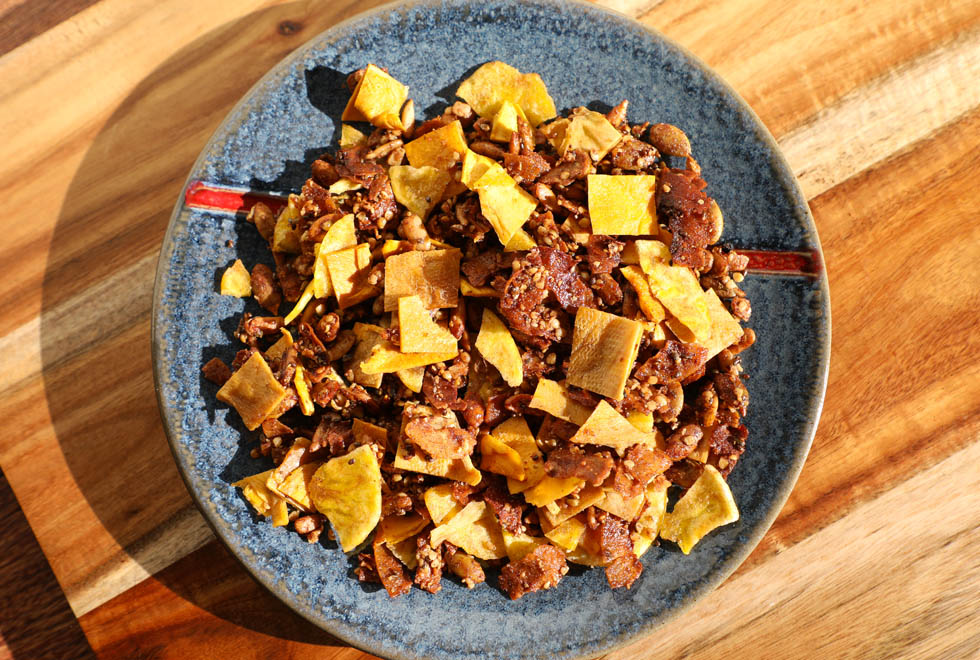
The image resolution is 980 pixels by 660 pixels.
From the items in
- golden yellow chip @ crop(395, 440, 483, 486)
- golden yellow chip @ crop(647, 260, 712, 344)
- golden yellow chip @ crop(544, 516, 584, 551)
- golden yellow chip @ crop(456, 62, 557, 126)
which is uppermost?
golden yellow chip @ crop(456, 62, 557, 126)

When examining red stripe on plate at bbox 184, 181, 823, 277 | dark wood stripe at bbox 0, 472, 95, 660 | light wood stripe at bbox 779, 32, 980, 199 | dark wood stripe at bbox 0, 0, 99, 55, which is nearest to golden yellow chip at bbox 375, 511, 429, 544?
red stripe on plate at bbox 184, 181, 823, 277

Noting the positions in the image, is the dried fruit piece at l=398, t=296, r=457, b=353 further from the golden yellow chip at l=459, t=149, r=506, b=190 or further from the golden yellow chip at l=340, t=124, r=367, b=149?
the golden yellow chip at l=340, t=124, r=367, b=149

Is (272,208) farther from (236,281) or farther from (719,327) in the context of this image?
(719,327)

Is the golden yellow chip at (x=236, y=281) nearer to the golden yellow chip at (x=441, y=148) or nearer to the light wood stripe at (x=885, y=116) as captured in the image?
the golden yellow chip at (x=441, y=148)

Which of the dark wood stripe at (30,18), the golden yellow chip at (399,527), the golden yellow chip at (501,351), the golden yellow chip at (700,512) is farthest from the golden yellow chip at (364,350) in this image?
the dark wood stripe at (30,18)

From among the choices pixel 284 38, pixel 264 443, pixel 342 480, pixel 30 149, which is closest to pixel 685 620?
pixel 342 480

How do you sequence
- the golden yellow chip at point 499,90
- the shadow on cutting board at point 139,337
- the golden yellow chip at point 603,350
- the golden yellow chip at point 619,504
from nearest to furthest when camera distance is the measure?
the golden yellow chip at point 603,350 < the golden yellow chip at point 619,504 < the golden yellow chip at point 499,90 < the shadow on cutting board at point 139,337
